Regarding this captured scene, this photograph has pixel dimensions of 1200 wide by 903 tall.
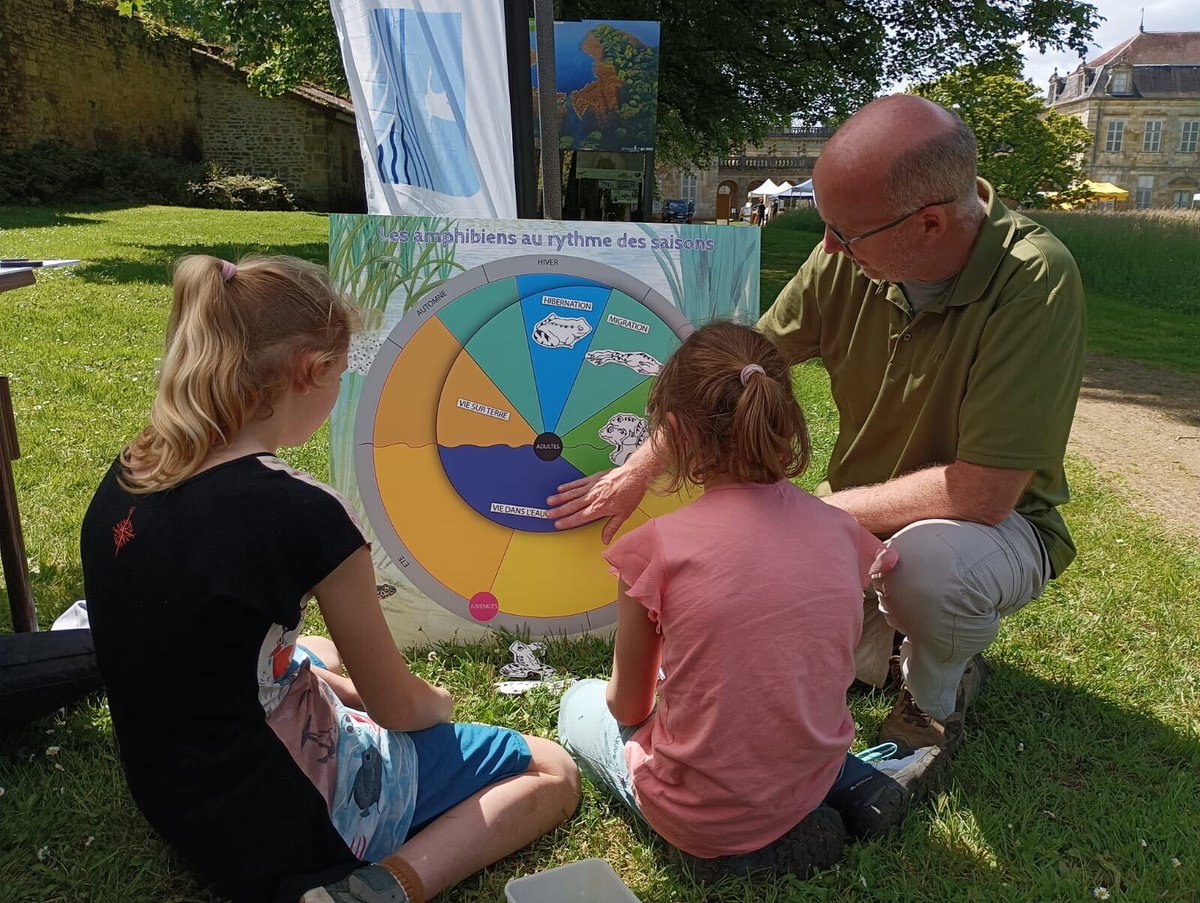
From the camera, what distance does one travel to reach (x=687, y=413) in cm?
166

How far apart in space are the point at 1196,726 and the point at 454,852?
1.91 m

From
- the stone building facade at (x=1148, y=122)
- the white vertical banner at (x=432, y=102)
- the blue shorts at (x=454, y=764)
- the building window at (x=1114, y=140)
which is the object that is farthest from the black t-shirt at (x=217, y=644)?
the building window at (x=1114, y=140)

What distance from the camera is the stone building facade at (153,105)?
19047mm

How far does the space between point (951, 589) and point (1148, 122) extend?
66.5m

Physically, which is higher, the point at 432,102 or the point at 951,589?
the point at 432,102

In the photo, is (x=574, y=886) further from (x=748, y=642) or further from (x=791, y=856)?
(x=748, y=642)

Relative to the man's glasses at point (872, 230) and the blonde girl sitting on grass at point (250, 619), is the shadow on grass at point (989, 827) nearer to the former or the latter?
the blonde girl sitting on grass at point (250, 619)

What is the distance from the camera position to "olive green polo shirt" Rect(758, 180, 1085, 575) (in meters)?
2.09

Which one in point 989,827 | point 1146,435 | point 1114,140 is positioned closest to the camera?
point 989,827

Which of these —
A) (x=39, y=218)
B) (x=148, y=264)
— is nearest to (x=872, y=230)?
(x=148, y=264)

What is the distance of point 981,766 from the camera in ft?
7.35

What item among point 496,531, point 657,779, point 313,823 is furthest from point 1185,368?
point 313,823

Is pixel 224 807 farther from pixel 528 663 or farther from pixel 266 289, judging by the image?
pixel 528 663

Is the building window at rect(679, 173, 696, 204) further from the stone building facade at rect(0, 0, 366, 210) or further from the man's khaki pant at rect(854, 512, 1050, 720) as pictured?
the man's khaki pant at rect(854, 512, 1050, 720)
